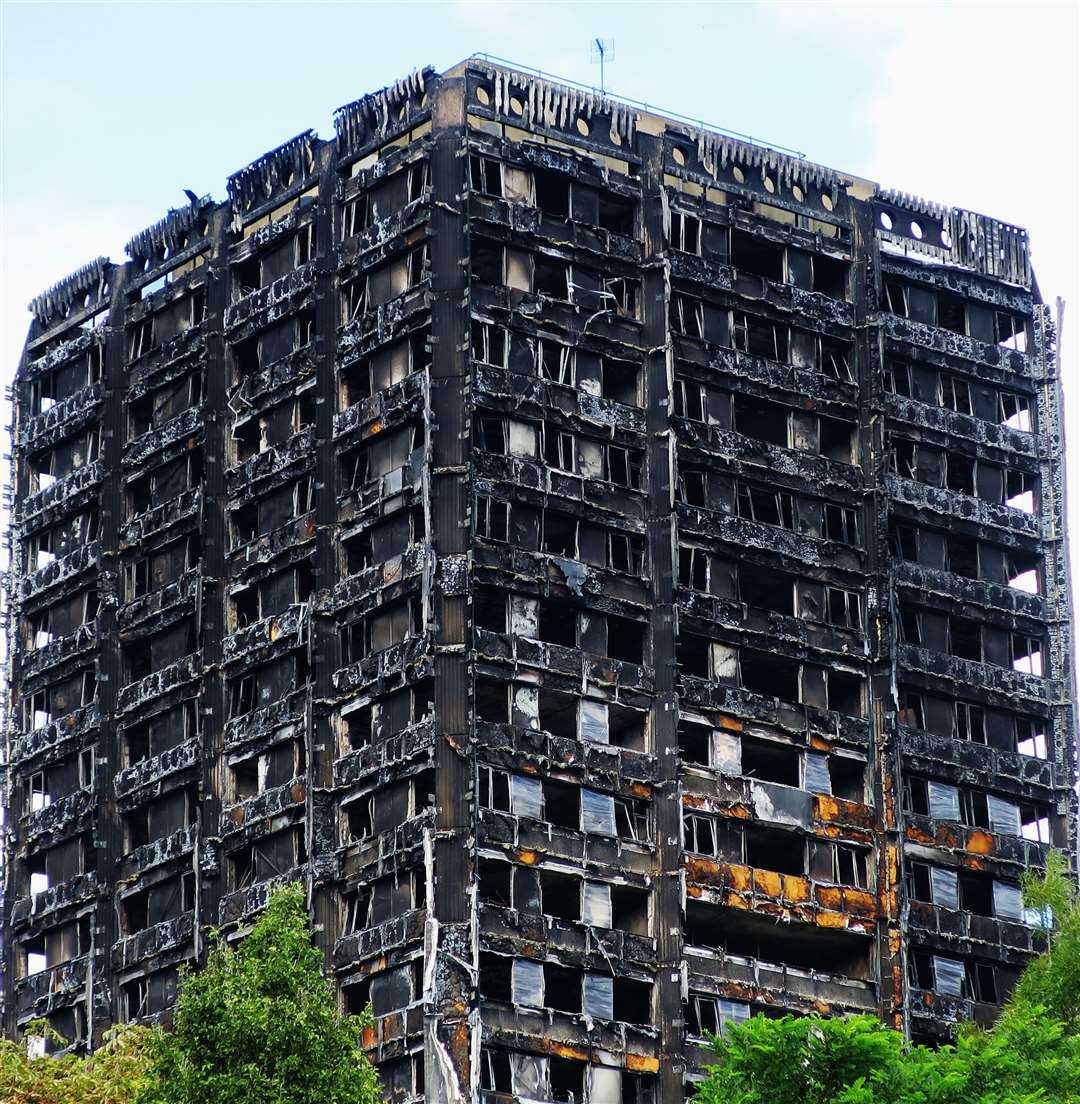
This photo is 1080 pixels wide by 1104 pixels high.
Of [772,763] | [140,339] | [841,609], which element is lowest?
[772,763]

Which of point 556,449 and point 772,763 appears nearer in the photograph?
point 556,449

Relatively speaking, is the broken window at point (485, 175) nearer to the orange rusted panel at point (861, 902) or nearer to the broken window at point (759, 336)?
the broken window at point (759, 336)

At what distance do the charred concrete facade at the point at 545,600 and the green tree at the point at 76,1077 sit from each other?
10.8 m


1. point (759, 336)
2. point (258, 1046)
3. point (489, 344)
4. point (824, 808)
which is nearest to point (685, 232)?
Answer: point (759, 336)

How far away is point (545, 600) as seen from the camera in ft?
440

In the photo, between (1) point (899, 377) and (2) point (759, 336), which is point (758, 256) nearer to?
(2) point (759, 336)

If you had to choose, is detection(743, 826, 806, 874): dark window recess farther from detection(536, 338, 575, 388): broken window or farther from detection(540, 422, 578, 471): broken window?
detection(536, 338, 575, 388): broken window

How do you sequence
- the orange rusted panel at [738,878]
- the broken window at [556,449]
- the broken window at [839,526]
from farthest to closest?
1. the broken window at [839,526]
2. the broken window at [556,449]
3. the orange rusted panel at [738,878]

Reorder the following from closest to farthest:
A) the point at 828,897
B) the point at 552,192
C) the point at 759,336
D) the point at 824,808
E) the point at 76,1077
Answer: the point at 76,1077, the point at 828,897, the point at 824,808, the point at 552,192, the point at 759,336

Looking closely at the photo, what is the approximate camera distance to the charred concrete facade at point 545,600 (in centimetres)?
13150

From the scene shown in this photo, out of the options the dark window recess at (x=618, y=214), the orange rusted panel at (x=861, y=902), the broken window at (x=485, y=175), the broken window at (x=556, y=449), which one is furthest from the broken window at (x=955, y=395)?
the broken window at (x=485, y=175)

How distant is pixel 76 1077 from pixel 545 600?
2596 centimetres

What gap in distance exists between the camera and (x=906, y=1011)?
138000mm

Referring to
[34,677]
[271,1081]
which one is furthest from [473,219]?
[271,1081]
